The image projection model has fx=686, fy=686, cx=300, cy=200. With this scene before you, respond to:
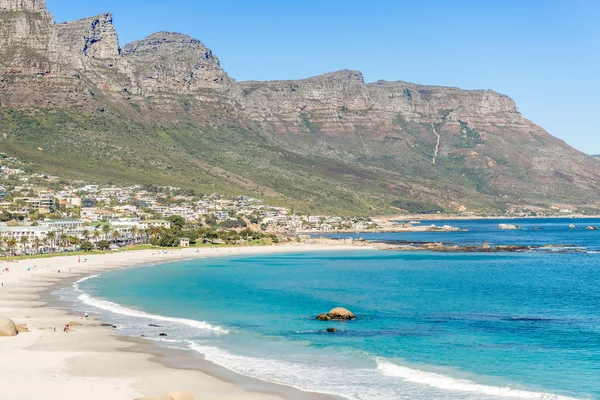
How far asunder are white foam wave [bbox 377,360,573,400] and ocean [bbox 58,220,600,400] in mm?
73

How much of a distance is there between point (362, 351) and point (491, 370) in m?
8.75

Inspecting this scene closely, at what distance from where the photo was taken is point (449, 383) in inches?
1476

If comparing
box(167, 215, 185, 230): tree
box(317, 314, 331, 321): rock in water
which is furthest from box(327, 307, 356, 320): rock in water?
box(167, 215, 185, 230): tree

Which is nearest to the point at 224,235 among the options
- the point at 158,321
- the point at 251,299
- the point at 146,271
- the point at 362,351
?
the point at 146,271

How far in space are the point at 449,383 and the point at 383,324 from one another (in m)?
20.2

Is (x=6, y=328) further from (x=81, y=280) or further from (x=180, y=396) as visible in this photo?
(x=81, y=280)

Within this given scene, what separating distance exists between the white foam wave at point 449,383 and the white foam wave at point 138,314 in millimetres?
17132

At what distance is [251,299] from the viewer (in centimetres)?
7606

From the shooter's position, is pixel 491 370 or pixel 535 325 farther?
pixel 535 325

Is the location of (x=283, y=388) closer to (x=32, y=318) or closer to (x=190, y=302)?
(x=32, y=318)

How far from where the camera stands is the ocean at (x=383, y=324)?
38719 millimetres

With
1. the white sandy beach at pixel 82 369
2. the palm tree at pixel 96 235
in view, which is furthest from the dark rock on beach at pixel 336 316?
the palm tree at pixel 96 235

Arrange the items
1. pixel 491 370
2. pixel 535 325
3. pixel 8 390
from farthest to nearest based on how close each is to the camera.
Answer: pixel 535 325, pixel 491 370, pixel 8 390

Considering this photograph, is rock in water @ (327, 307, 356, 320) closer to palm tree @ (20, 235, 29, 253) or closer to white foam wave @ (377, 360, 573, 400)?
white foam wave @ (377, 360, 573, 400)
